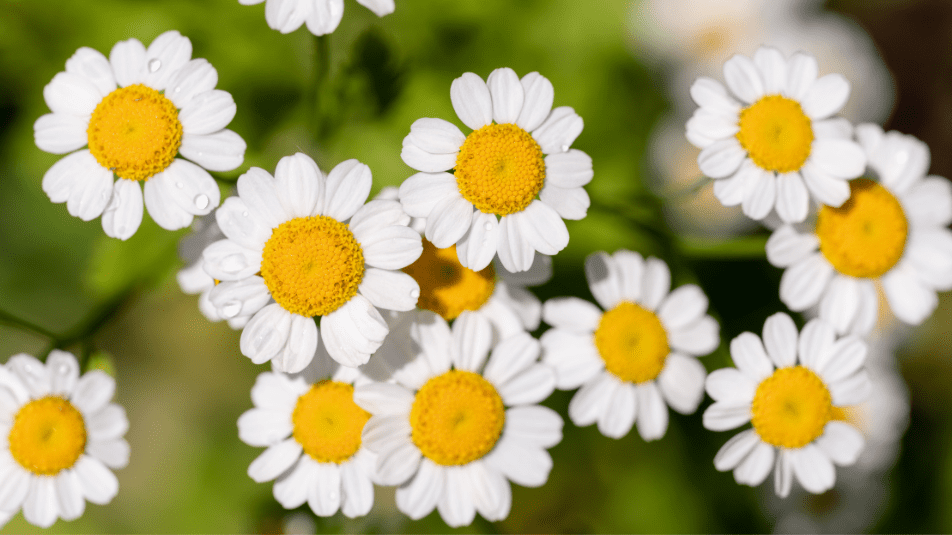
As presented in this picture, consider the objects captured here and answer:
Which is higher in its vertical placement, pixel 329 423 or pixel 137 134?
pixel 137 134

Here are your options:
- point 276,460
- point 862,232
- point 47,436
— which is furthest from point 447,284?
point 862,232

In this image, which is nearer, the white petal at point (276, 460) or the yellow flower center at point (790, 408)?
the white petal at point (276, 460)

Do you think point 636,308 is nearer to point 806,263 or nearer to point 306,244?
point 806,263

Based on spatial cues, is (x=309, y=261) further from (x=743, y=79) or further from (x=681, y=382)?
(x=743, y=79)

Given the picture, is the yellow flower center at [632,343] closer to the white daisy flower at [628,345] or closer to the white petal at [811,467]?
the white daisy flower at [628,345]

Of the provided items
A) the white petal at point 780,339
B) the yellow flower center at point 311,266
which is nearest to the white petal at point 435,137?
the yellow flower center at point 311,266
